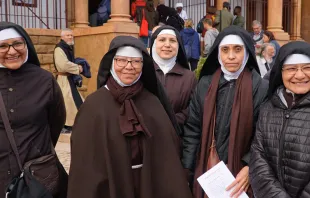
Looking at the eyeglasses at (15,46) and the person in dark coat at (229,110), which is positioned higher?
the eyeglasses at (15,46)

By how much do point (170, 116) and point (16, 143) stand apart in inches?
45.3

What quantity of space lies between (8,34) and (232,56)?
5.34 feet

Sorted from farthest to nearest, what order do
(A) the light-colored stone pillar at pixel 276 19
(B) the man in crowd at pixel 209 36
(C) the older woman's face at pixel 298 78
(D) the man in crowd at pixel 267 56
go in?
(A) the light-colored stone pillar at pixel 276 19, (B) the man in crowd at pixel 209 36, (D) the man in crowd at pixel 267 56, (C) the older woman's face at pixel 298 78

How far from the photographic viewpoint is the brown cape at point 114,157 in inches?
121

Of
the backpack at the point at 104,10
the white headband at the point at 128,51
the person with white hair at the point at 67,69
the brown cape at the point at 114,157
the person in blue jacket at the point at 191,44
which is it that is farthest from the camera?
the backpack at the point at 104,10

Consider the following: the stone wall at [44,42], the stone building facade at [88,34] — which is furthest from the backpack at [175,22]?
the stone wall at [44,42]

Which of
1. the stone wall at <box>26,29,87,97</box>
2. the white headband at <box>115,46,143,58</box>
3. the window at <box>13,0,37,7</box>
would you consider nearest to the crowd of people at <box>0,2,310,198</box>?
the white headband at <box>115,46,143,58</box>

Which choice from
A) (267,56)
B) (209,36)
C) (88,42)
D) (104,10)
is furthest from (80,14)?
(267,56)

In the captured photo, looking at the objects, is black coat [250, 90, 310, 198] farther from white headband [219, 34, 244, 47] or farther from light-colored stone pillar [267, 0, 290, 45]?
light-colored stone pillar [267, 0, 290, 45]

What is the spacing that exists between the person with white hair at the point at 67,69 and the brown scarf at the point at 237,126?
18.1ft

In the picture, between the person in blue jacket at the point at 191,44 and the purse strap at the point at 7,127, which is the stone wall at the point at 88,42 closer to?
the person in blue jacket at the point at 191,44

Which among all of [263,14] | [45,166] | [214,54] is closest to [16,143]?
[45,166]

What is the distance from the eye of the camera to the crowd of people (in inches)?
117

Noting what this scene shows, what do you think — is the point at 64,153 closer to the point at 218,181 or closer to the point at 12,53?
the point at 12,53
